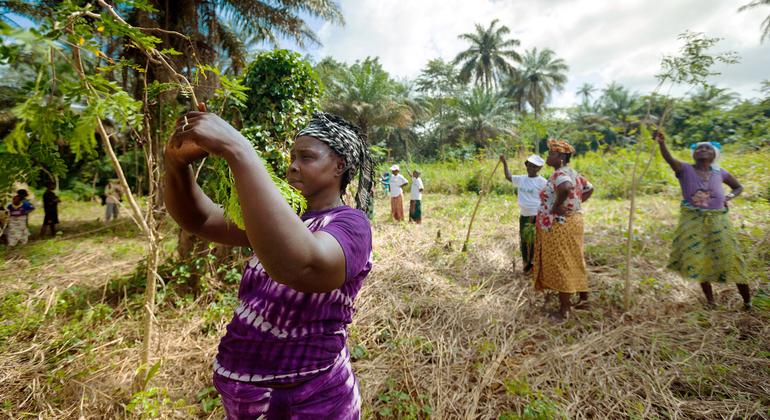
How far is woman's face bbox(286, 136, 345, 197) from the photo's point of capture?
1096mm

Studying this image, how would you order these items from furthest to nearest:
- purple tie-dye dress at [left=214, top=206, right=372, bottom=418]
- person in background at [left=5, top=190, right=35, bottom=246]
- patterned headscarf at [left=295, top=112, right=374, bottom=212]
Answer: person in background at [left=5, top=190, right=35, bottom=246] < patterned headscarf at [left=295, top=112, right=374, bottom=212] < purple tie-dye dress at [left=214, top=206, right=372, bottom=418]

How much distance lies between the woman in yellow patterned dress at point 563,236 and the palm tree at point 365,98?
A: 15.5 m

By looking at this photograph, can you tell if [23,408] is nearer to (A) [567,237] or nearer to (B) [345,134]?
(B) [345,134]

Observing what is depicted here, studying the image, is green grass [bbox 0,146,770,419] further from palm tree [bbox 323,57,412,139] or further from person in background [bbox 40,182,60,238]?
palm tree [bbox 323,57,412,139]

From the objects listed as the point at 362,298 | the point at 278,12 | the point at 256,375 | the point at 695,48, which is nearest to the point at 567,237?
the point at 695,48

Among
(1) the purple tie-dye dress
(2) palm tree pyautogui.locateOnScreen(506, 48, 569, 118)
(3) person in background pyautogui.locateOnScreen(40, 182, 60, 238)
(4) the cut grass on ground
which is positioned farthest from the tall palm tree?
(2) palm tree pyautogui.locateOnScreen(506, 48, 569, 118)

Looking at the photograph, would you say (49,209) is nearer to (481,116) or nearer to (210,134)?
(210,134)

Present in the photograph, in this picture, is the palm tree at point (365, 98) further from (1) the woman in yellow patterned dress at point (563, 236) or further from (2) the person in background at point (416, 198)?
(1) the woman in yellow patterned dress at point (563, 236)

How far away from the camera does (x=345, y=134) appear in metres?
1.20

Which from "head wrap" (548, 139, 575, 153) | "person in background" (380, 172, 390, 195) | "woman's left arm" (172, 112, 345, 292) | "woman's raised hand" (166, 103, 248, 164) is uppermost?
"head wrap" (548, 139, 575, 153)

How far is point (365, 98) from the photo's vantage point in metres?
19.0

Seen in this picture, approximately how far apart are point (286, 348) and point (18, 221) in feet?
28.6

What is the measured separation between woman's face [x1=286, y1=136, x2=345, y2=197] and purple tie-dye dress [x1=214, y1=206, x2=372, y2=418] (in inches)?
3.5

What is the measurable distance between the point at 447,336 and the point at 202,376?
2.04 m
